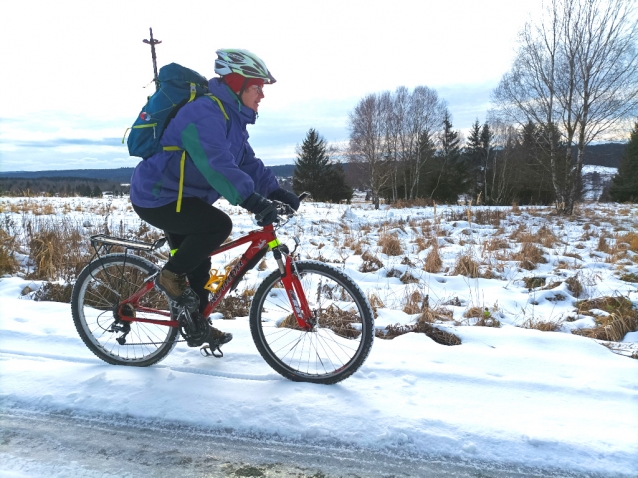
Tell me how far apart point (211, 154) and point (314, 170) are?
38781mm

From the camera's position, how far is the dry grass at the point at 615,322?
342 cm

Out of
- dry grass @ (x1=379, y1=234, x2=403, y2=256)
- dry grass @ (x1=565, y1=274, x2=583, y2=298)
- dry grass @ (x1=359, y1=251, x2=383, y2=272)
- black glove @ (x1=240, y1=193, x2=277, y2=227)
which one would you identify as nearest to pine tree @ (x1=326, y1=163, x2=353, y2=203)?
dry grass @ (x1=379, y1=234, x2=403, y2=256)

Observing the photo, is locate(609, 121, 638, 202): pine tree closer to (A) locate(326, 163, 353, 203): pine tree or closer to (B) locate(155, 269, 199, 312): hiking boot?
(A) locate(326, 163, 353, 203): pine tree

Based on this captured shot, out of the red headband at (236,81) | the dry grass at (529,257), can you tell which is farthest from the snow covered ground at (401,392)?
the dry grass at (529,257)

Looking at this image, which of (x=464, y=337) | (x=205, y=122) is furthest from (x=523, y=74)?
(x=205, y=122)

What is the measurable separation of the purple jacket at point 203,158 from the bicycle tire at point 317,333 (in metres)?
0.72

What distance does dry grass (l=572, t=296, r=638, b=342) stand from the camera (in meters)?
3.42

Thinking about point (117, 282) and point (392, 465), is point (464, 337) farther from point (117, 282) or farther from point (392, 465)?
point (117, 282)

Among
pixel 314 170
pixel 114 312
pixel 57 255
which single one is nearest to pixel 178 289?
pixel 114 312

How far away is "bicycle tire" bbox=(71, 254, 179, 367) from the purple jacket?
686 millimetres

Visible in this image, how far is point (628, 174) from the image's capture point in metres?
36.6

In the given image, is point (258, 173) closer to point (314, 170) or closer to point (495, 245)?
point (495, 245)

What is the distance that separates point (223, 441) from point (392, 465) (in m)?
0.85

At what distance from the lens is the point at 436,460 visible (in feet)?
6.16
